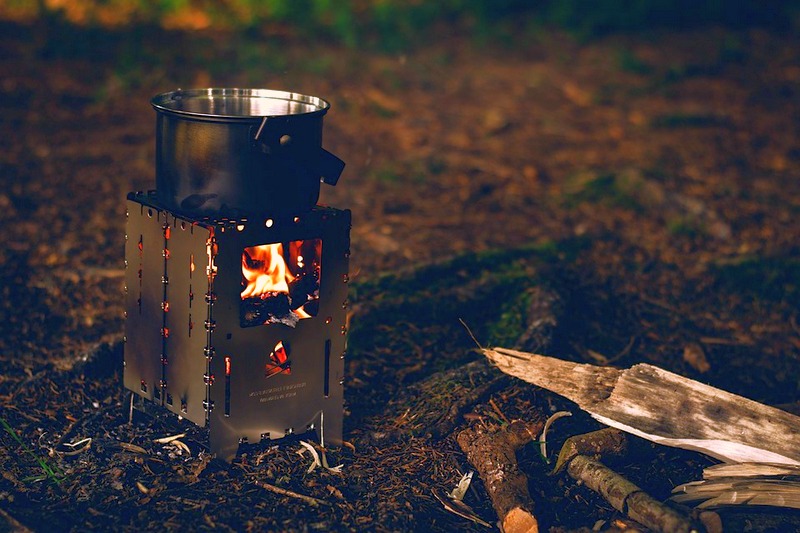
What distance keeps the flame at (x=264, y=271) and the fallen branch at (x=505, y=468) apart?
118 cm

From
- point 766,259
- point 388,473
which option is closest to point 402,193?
point 766,259

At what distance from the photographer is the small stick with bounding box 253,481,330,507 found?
4.26 m

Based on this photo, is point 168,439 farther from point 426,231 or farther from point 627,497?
point 426,231

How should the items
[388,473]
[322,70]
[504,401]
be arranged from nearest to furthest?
[388,473] → [504,401] → [322,70]

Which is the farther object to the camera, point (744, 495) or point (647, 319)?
point (647, 319)

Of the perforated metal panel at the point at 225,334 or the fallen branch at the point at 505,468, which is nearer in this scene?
the fallen branch at the point at 505,468

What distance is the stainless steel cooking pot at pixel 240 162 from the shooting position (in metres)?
4.09

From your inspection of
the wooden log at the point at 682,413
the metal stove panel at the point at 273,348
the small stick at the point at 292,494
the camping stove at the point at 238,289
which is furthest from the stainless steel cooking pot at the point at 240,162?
the wooden log at the point at 682,413

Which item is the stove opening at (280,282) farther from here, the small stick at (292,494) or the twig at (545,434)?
the twig at (545,434)

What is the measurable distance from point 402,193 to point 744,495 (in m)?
5.25

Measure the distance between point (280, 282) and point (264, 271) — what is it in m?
0.10

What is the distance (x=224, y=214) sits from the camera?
166 inches

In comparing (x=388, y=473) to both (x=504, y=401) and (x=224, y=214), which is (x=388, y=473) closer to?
(x=504, y=401)

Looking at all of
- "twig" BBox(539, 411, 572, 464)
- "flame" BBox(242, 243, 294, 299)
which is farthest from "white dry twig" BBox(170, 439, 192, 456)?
"twig" BBox(539, 411, 572, 464)
